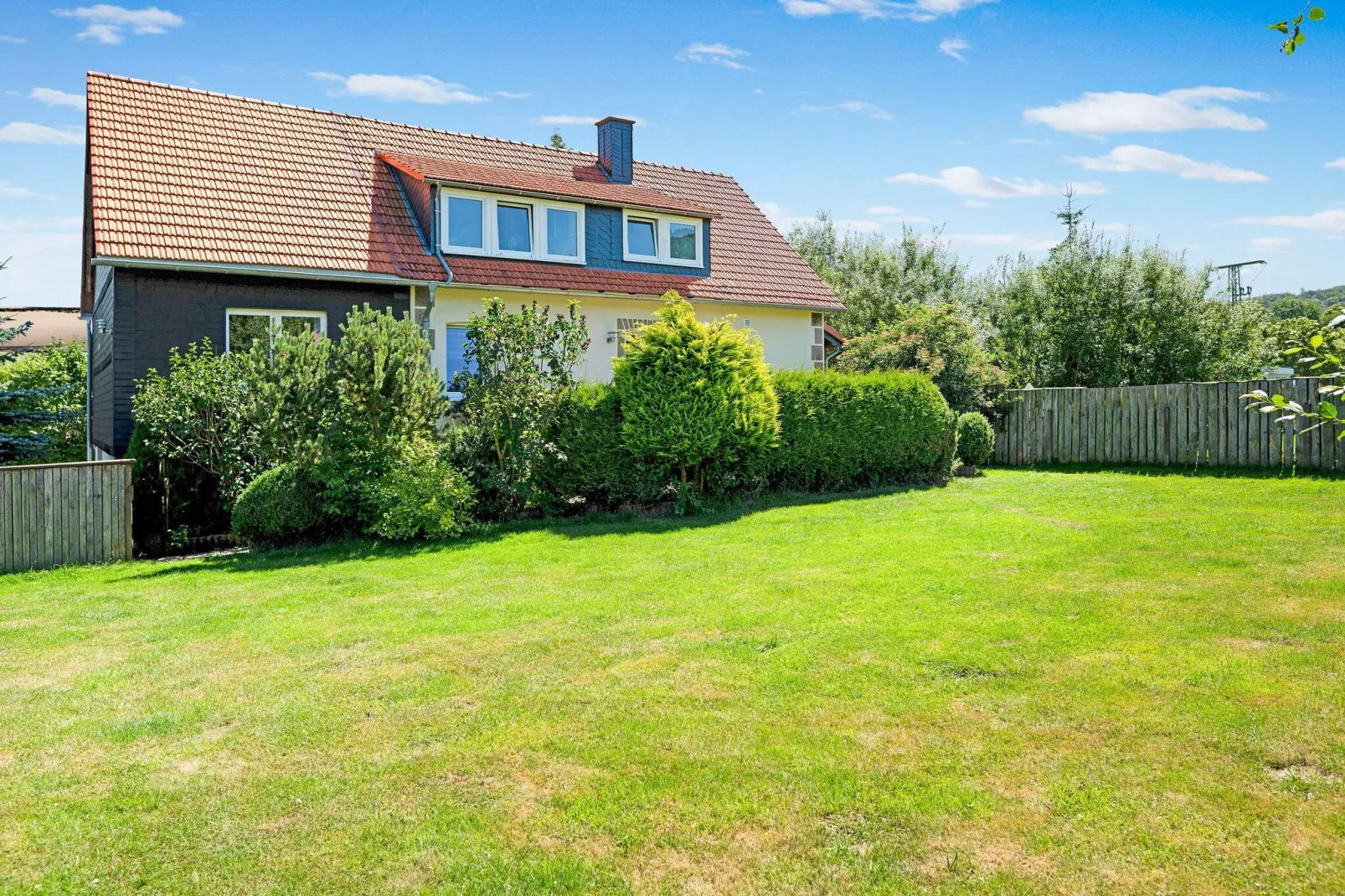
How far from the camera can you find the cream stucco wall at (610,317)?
18.0 metres

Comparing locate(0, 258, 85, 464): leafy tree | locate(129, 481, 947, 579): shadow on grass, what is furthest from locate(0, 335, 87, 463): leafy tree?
locate(129, 481, 947, 579): shadow on grass

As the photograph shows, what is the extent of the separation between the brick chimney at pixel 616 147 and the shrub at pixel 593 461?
10724mm

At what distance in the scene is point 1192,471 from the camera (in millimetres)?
17750

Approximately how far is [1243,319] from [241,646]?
104 ft

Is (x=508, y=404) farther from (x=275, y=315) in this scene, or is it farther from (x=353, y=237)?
(x=353, y=237)

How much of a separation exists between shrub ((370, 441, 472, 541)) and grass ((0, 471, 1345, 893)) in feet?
7.76

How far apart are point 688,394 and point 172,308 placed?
906 centimetres

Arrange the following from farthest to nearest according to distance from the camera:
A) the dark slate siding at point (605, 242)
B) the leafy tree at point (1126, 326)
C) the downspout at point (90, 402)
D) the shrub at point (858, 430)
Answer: the leafy tree at point (1126, 326)
the downspout at point (90, 402)
the dark slate siding at point (605, 242)
the shrub at point (858, 430)

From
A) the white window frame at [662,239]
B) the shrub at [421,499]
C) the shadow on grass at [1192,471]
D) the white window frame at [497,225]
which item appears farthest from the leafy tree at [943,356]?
the shrub at [421,499]

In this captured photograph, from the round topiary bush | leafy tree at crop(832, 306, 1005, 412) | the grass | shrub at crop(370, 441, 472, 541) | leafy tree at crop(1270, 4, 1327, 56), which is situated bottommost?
the grass

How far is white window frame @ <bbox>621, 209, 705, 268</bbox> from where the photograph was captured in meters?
Result: 20.9

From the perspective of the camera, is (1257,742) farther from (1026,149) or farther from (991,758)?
(1026,149)

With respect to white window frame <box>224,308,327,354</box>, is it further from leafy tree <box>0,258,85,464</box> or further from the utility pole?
the utility pole

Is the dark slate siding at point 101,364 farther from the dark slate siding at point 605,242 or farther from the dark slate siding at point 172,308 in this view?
the dark slate siding at point 605,242
